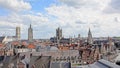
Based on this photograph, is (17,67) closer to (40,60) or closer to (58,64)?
(40,60)

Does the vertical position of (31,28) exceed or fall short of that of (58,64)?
it exceeds it

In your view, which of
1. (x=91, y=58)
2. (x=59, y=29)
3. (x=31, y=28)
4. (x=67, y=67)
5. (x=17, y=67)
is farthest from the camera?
(x=59, y=29)

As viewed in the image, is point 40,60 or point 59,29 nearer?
point 40,60

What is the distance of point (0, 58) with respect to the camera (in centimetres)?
5225

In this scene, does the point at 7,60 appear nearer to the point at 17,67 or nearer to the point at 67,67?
the point at 17,67

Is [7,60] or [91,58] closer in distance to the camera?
[7,60]

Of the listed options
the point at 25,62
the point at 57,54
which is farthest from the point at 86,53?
the point at 25,62

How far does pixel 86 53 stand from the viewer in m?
81.2

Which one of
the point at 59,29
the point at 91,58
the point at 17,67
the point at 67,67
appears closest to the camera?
the point at 67,67

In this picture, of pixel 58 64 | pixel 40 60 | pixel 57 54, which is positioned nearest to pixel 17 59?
pixel 40 60

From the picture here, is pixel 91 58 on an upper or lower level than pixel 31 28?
lower

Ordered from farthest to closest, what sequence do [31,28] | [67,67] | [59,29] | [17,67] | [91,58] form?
[59,29], [31,28], [91,58], [17,67], [67,67]

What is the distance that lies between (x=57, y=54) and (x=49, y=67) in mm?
33147

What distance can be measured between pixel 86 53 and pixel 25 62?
106 feet
